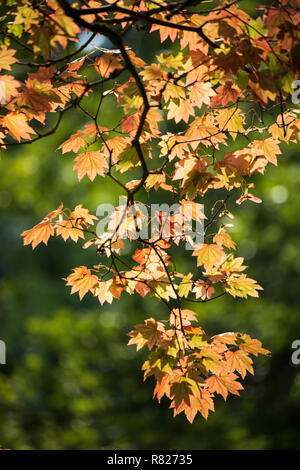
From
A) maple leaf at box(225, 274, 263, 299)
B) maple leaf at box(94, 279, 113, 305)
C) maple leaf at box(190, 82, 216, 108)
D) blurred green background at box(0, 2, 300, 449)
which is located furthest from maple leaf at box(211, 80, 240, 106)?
blurred green background at box(0, 2, 300, 449)

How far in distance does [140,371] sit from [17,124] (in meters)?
4.82

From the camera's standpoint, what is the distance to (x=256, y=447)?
5445 millimetres

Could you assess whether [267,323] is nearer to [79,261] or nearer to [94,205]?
[94,205]

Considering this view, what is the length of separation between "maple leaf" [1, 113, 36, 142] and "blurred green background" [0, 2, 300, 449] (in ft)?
10.8

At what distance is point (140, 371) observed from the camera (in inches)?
235

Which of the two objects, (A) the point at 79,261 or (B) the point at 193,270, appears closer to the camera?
(B) the point at 193,270

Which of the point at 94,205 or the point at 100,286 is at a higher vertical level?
the point at 94,205

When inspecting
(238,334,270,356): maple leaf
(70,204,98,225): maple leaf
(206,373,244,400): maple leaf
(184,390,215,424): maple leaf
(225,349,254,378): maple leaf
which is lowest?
(184,390,215,424): maple leaf

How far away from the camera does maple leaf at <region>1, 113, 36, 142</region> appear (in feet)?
5.59

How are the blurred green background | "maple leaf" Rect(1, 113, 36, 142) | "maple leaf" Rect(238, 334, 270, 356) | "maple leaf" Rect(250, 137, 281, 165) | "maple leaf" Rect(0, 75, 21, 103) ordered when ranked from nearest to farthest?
"maple leaf" Rect(0, 75, 21, 103), "maple leaf" Rect(1, 113, 36, 142), "maple leaf" Rect(238, 334, 270, 356), "maple leaf" Rect(250, 137, 281, 165), the blurred green background

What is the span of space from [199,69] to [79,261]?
8192 millimetres

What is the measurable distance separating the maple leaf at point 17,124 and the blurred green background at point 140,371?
328cm

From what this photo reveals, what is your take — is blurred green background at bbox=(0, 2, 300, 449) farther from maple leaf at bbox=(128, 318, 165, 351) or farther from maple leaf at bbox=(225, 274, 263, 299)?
maple leaf at bbox=(225, 274, 263, 299)

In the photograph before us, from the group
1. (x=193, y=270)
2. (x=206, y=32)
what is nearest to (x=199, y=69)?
(x=206, y=32)
